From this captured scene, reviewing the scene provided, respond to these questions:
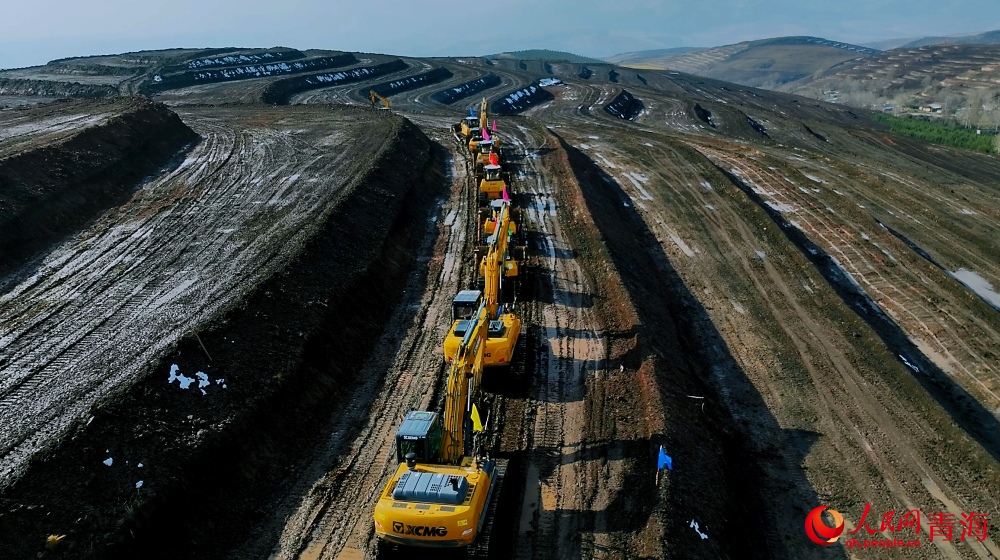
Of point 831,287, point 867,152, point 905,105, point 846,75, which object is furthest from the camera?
point 846,75

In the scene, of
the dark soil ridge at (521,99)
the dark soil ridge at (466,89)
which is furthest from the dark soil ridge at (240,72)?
the dark soil ridge at (521,99)

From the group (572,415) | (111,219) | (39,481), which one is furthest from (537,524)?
(111,219)

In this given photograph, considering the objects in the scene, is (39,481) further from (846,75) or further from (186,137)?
(846,75)

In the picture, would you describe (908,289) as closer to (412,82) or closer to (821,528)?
(821,528)

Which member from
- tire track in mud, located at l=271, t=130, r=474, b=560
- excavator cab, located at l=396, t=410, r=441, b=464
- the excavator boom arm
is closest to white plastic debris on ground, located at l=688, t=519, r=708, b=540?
the excavator boom arm

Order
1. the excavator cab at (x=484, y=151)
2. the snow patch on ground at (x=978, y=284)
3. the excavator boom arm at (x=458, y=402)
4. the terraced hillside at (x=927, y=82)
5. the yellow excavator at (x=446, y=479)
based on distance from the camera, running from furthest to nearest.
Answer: the terraced hillside at (x=927, y=82), the excavator cab at (x=484, y=151), the snow patch on ground at (x=978, y=284), the excavator boom arm at (x=458, y=402), the yellow excavator at (x=446, y=479)

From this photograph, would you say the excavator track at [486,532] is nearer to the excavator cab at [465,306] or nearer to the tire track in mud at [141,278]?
the excavator cab at [465,306]

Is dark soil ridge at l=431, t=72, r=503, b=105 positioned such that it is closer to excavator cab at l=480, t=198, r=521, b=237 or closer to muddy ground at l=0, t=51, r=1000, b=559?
muddy ground at l=0, t=51, r=1000, b=559
